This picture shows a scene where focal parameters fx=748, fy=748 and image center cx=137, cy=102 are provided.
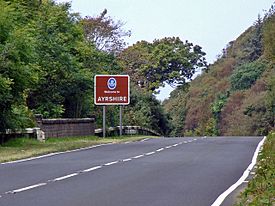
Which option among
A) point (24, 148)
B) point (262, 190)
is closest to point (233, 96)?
point (24, 148)

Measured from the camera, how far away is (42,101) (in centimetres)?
4462

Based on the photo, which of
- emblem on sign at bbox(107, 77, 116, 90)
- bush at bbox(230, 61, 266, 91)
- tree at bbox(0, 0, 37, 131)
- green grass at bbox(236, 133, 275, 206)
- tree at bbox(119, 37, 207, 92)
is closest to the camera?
green grass at bbox(236, 133, 275, 206)

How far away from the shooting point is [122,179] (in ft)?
54.7

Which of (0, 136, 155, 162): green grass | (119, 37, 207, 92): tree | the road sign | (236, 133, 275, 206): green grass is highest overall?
(119, 37, 207, 92): tree

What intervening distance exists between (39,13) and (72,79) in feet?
14.5

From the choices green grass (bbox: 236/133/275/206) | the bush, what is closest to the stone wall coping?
green grass (bbox: 236/133/275/206)

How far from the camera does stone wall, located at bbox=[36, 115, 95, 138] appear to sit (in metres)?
37.1

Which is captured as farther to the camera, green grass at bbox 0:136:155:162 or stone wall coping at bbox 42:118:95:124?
stone wall coping at bbox 42:118:95:124

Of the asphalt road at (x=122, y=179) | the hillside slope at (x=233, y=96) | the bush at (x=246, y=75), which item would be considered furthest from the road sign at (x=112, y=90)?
the bush at (x=246, y=75)

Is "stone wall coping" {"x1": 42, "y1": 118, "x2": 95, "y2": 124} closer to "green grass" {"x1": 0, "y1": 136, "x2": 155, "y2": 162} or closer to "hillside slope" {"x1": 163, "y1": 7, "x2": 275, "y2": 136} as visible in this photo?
"green grass" {"x1": 0, "y1": 136, "x2": 155, "y2": 162}

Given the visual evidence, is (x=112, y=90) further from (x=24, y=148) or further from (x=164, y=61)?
(x=164, y=61)

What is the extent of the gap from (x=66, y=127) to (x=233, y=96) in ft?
→ 161

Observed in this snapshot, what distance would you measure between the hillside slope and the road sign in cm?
918

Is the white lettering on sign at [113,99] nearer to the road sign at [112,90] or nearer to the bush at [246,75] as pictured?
the road sign at [112,90]
